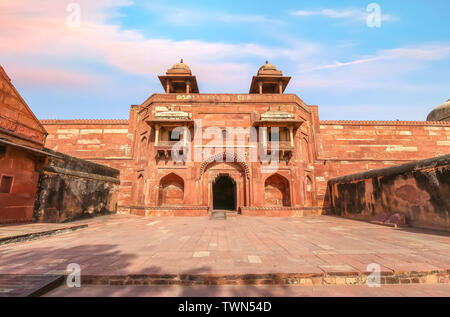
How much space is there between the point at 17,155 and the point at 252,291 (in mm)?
9586

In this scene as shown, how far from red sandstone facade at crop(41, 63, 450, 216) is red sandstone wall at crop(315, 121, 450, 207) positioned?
0.08 m

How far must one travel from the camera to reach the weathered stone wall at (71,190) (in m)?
8.09

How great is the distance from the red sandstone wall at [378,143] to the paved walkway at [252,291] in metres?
13.7

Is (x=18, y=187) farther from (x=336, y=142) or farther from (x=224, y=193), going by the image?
(x=336, y=142)

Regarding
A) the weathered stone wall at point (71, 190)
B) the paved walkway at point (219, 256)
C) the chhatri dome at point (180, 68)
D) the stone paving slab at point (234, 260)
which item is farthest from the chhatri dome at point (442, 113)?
the weathered stone wall at point (71, 190)

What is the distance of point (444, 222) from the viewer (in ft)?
21.5

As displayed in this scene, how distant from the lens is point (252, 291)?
246 cm

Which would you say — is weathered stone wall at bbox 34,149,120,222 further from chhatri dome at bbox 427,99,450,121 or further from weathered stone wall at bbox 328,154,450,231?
chhatri dome at bbox 427,99,450,121

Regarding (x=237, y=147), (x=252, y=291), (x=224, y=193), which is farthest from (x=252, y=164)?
(x=252, y=291)

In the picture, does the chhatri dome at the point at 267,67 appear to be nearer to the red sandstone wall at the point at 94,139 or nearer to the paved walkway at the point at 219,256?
the red sandstone wall at the point at 94,139

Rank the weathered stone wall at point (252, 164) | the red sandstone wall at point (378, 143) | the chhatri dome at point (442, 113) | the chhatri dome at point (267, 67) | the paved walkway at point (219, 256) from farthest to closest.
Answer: the chhatri dome at point (442, 113), the chhatri dome at point (267, 67), the red sandstone wall at point (378, 143), the weathered stone wall at point (252, 164), the paved walkway at point (219, 256)

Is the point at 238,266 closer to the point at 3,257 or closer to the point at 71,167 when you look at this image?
the point at 3,257

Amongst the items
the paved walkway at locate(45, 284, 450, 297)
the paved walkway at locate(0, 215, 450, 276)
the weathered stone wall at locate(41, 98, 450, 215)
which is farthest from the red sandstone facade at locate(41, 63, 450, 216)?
the paved walkway at locate(45, 284, 450, 297)

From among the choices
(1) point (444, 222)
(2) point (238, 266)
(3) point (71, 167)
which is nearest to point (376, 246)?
(2) point (238, 266)
